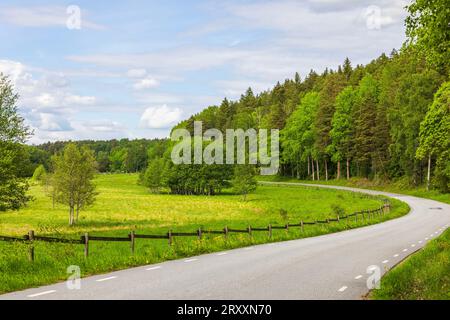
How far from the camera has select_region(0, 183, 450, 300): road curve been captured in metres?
10.8

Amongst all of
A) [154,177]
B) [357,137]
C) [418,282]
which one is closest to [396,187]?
[357,137]

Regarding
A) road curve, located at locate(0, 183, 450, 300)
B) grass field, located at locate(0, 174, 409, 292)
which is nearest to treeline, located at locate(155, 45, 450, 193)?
grass field, located at locate(0, 174, 409, 292)

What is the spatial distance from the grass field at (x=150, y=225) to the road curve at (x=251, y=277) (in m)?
1.05

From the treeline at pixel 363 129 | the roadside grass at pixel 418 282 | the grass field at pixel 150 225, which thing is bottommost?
the grass field at pixel 150 225

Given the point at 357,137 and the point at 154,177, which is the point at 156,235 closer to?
the point at 357,137

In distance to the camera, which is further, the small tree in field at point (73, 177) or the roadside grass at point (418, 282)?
the small tree in field at point (73, 177)

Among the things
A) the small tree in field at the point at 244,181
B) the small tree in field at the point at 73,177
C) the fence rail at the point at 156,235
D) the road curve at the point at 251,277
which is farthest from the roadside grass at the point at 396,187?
the road curve at the point at 251,277

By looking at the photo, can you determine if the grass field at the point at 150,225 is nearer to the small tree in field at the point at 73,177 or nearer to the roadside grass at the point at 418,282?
the small tree in field at the point at 73,177

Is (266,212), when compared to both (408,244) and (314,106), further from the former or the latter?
(314,106)

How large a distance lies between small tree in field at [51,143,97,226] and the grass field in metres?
2.25

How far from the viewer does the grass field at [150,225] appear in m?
14.4
